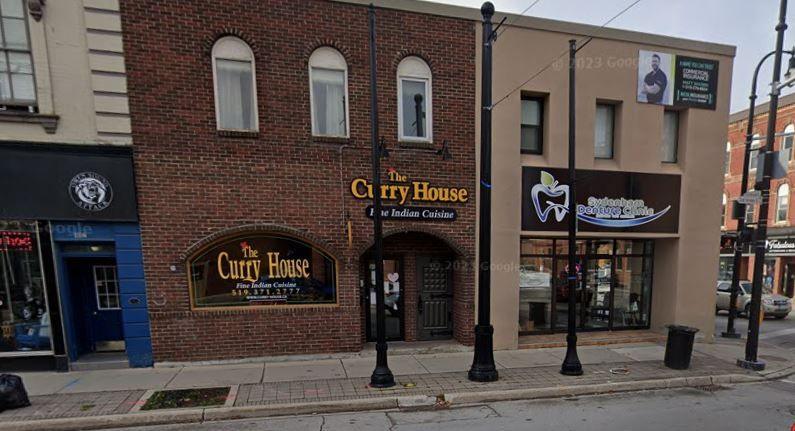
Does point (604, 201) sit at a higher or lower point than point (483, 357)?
higher

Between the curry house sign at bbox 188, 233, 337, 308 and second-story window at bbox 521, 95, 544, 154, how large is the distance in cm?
531

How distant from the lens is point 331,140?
7.32m

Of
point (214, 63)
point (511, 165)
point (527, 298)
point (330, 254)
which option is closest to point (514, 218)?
point (511, 165)

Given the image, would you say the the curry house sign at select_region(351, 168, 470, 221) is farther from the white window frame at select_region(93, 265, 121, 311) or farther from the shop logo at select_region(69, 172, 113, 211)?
the white window frame at select_region(93, 265, 121, 311)

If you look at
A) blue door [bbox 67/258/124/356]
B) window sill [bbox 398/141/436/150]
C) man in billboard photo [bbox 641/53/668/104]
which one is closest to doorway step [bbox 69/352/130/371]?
blue door [bbox 67/258/124/356]

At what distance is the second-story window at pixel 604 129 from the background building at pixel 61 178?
1017 centimetres

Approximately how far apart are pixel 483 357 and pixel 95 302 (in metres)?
7.70

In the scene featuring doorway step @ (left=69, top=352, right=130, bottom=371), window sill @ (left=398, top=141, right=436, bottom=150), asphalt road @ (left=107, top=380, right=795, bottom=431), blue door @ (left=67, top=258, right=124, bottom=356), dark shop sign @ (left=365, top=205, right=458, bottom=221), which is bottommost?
asphalt road @ (left=107, top=380, right=795, bottom=431)

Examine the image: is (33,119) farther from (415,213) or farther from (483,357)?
(483,357)

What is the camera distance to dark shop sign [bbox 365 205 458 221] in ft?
24.8

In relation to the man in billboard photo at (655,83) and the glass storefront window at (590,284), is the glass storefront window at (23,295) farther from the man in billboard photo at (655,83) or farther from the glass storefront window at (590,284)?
the man in billboard photo at (655,83)

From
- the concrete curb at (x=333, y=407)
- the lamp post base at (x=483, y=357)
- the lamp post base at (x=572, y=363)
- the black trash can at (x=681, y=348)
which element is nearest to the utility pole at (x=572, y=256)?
the lamp post base at (x=572, y=363)

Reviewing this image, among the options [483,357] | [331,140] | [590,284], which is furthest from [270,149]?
[590,284]

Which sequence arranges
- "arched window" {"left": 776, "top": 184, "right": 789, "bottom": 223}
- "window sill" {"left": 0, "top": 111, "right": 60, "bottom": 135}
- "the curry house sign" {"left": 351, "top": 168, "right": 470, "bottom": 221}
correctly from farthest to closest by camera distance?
"arched window" {"left": 776, "top": 184, "right": 789, "bottom": 223} < "the curry house sign" {"left": 351, "top": 168, "right": 470, "bottom": 221} < "window sill" {"left": 0, "top": 111, "right": 60, "bottom": 135}
